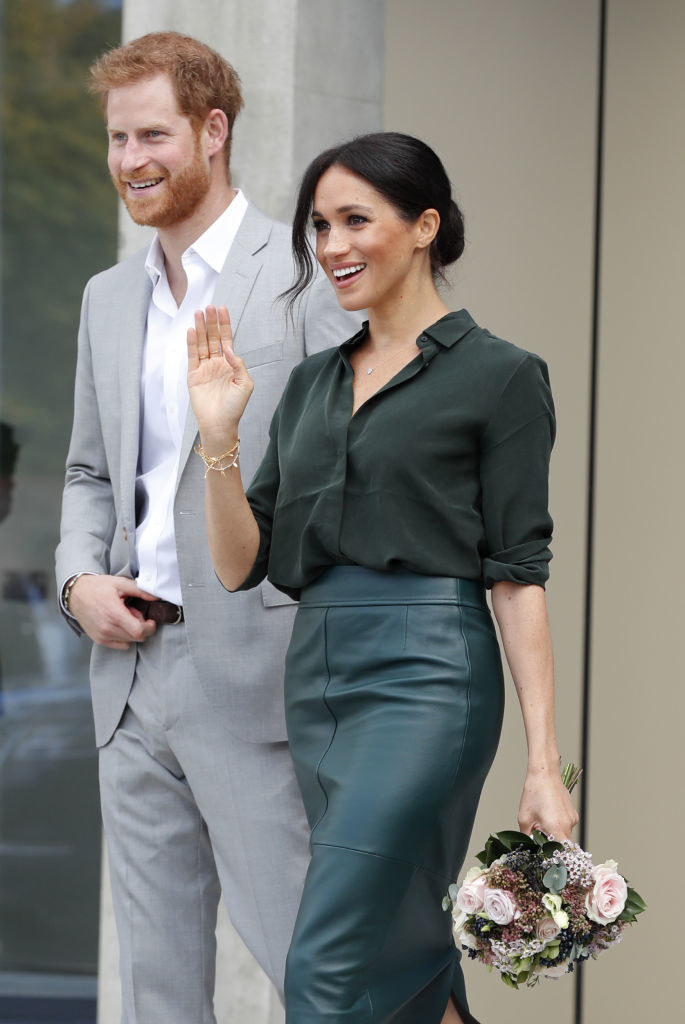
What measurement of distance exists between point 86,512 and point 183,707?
1.67 feet

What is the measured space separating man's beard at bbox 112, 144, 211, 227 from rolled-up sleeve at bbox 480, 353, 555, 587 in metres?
0.84

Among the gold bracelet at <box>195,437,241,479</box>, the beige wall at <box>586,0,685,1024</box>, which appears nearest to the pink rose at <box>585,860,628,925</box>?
the gold bracelet at <box>195,437,241,479</box>

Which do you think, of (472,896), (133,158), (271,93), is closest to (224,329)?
(133,158)

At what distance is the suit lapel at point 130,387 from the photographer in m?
3.01

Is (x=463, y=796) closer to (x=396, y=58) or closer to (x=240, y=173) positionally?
(x=240, y=173)

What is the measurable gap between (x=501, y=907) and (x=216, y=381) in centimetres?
100

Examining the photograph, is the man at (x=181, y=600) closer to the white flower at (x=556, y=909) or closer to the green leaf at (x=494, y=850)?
the green leaf at (x=494, y=850)

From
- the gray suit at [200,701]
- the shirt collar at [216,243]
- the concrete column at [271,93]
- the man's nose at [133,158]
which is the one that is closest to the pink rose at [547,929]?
the gray suit at [200,701]

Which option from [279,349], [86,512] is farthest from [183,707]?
[279,349]

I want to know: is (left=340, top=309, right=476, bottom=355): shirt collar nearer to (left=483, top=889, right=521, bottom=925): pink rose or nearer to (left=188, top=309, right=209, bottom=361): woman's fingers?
(left=188, top=309, right=209, bottom=361): woman's fingers

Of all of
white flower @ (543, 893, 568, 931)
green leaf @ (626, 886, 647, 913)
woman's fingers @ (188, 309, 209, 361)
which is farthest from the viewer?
woman's fingers @ (188, 309, 209, 361)

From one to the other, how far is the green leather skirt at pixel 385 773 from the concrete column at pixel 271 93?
1383 mm

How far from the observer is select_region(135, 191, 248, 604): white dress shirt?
117 inches

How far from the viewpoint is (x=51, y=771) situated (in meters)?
5.12
